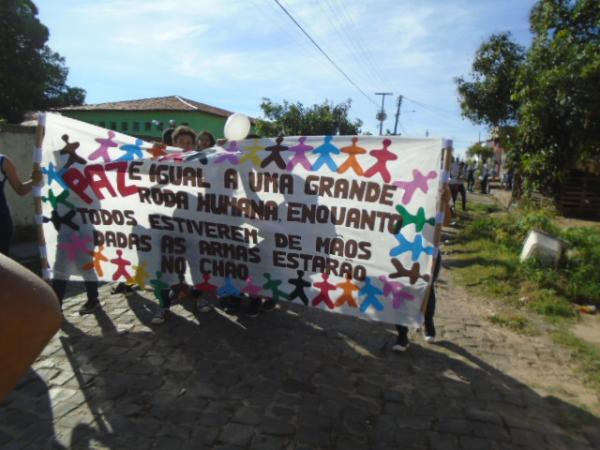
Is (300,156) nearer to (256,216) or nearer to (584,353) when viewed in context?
(256,216)

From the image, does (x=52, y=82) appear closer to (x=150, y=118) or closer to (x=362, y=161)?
(x=150, y=118)

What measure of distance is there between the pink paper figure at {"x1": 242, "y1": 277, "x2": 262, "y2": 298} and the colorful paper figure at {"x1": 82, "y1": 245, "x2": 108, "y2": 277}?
5.05 feet

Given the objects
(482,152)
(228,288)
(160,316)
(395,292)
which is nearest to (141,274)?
(160,316)

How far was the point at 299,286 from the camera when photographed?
3881 mm

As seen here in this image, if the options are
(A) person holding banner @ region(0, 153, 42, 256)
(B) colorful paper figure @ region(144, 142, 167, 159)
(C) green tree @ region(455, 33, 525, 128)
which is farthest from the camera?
(C) green tree @ region(455, 33, 525, 128)

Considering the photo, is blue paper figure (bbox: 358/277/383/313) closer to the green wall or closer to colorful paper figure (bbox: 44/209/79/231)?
colorful paper figure (bbox: 44/209/79/231)

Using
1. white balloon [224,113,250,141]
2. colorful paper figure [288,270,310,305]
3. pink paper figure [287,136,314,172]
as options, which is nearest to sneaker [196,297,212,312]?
colorful paper figure [288,270,310,305]

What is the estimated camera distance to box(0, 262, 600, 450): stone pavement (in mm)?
2896

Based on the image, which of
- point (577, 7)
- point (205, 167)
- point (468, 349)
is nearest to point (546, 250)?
point (468, 349)

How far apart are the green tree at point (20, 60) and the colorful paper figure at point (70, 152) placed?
3110 centimetres

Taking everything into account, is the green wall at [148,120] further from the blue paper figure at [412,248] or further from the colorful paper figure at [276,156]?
the blue paper figure at [412,248]

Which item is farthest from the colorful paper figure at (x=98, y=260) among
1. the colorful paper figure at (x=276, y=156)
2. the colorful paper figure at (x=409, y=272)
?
the colorful paper figure at (x=409, y=272)

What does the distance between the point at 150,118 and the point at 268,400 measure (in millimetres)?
38770

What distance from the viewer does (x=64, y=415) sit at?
9.93ft
